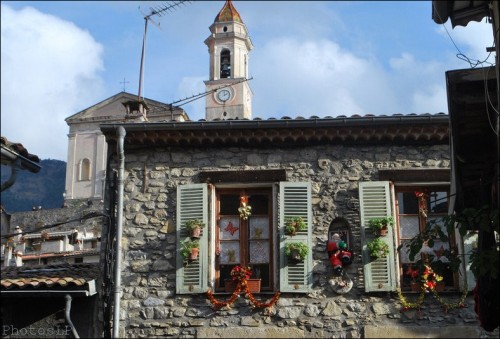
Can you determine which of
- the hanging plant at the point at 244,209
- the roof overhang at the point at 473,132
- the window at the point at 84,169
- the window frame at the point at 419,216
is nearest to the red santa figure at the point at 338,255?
the window frame at the point at 419,216

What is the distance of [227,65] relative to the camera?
141ft

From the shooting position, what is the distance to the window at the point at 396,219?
10891mm

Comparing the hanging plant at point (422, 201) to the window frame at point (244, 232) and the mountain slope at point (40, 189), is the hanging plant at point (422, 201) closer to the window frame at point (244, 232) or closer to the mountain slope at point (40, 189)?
the window frame at point (244, 232)

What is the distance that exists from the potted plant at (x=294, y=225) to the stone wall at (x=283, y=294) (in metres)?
0.22

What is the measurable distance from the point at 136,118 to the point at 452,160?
20.9 feet

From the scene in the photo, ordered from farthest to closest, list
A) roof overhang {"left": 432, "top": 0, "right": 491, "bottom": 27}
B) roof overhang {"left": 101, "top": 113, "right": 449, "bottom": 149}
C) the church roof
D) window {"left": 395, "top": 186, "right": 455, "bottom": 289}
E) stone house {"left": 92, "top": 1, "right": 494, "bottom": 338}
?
the church roof → roof overhang {"left": 101, "top": 113, "right": 449, "bottom": 149} → window {"left": 395, "top": 186, "right": 455, "bottom": 289} → stone house {"left": 92, "top": 1, "right": 494, "bottom": 338} → roof overhang {"left": 432, "top": 0, "right": 491, "bottom": 27}

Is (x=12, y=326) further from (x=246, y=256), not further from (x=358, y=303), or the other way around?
(x=358, y=303)

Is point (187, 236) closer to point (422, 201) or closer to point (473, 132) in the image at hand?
point (422, 201)

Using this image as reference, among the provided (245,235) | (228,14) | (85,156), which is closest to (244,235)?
(245,235)

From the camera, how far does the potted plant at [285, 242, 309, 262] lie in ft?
35.7

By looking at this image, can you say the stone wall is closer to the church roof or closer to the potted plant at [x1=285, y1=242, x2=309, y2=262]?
the potted plant at [x1=285, y1=242, x2=309, y2=262]

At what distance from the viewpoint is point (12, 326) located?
36.1 ft

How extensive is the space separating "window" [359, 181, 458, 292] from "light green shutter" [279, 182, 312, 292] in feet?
2.59

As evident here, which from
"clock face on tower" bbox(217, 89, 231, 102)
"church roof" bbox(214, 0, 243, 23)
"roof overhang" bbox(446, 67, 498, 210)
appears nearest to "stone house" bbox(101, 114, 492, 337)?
"roof overhang" bbox(446, 67, 498, 210)
